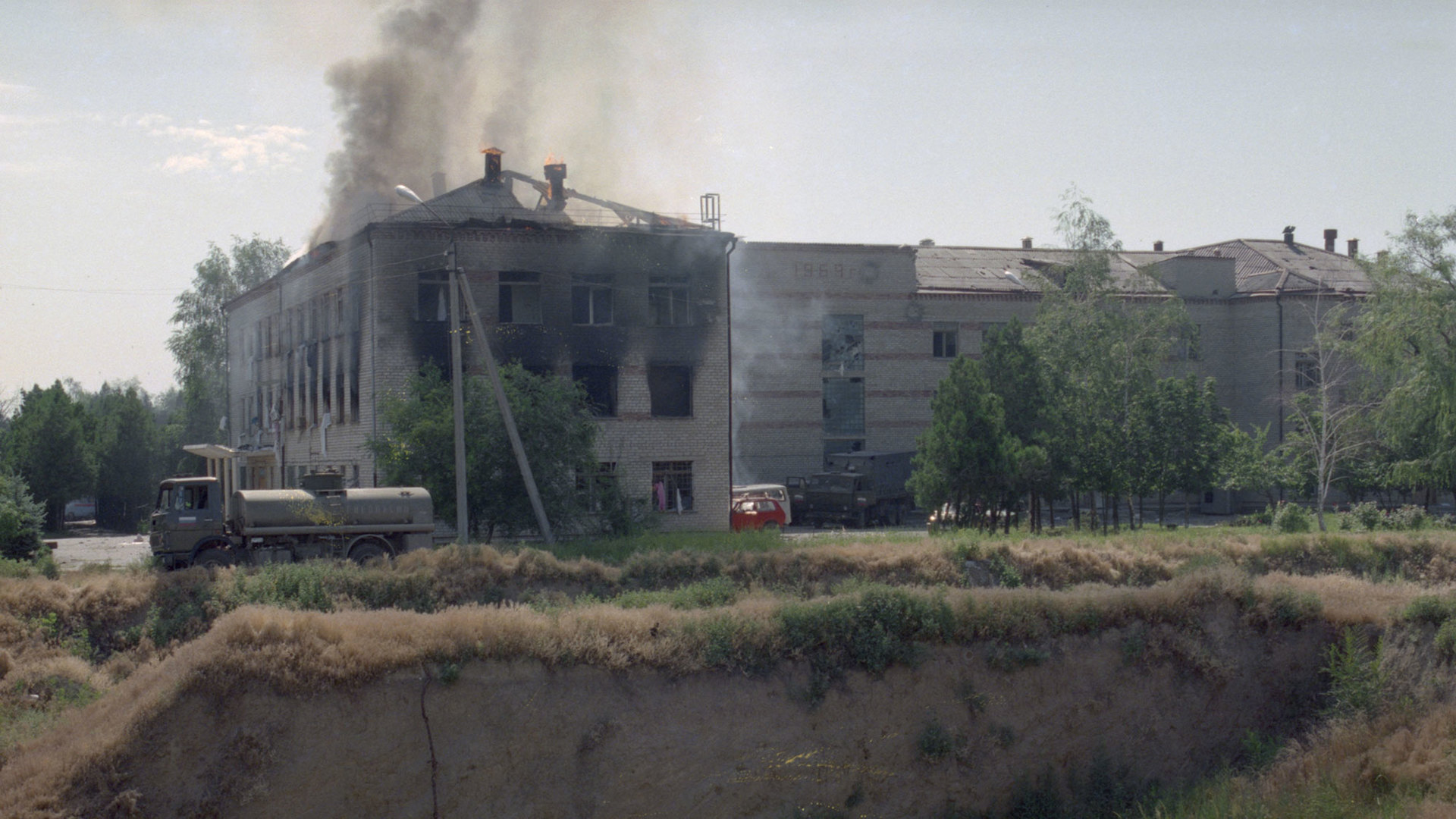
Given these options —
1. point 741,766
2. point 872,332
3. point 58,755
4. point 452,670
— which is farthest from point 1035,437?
point 58,755

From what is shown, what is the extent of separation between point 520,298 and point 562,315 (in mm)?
1392

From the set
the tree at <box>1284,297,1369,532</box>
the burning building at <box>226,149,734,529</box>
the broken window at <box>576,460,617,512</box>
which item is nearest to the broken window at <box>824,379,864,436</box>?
the burning building at <box>226,149,734,529</box>

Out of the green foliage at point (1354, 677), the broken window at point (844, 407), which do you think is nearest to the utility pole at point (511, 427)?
the green foliage at point (1354, 677)

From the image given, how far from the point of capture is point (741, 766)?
45.9ft

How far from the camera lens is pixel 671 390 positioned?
121 feet

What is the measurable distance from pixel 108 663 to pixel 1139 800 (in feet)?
52.3

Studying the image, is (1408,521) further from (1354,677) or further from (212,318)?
(212,318)

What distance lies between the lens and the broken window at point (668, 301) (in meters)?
36.5

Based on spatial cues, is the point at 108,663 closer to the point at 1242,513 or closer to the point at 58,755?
the point at 58,755

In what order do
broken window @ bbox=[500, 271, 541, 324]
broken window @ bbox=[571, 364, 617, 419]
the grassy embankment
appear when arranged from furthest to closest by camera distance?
broken window @ bbox=[571, 364, 617, 419] < broken window @ bbox=[500, 271, 541, 324] < the grassy embankment

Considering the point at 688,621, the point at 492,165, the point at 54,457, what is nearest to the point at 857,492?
the point at 492,165

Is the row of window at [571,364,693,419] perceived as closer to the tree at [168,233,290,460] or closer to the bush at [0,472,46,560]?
the bush at [0,472,46,560]

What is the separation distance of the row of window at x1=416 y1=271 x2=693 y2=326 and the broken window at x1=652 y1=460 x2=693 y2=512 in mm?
4549

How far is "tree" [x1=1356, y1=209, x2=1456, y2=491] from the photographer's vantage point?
36500mm
